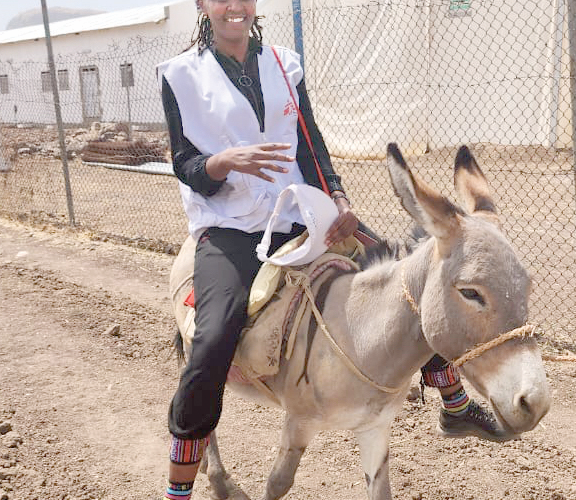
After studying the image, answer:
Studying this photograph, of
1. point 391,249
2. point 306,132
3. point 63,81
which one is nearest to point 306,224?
point 391,249

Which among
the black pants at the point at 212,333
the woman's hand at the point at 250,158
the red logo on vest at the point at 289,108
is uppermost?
the red logo on vest at the point at 289,108

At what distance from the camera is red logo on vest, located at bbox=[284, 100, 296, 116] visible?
113 inches

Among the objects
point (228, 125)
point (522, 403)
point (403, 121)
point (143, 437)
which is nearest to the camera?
point (522, 403)

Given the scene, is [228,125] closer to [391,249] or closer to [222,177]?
[222,177]

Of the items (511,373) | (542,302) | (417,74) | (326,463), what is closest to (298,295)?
(511,373)

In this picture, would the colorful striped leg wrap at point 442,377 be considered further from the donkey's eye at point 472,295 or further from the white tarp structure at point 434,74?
the white tarp structure at point 434,74

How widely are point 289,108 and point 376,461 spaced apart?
1501 millimetres

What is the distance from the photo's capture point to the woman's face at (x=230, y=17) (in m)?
2.74

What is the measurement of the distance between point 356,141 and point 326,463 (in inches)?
462

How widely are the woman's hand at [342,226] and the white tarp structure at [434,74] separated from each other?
9.58m

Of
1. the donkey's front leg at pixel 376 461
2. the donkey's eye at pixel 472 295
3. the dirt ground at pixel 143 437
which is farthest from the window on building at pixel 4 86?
the donkey's eye at pixel 472 295

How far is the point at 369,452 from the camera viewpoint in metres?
2.78

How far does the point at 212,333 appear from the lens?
2.51m

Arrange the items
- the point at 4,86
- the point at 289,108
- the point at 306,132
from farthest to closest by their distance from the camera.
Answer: the point at 4,86 → the point at 306,132 → the point at 289,108
